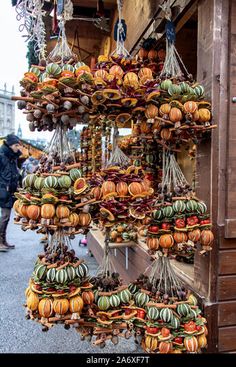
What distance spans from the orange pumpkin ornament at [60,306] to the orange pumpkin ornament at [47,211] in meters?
0.32

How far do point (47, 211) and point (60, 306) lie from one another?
Answer: 0.36m

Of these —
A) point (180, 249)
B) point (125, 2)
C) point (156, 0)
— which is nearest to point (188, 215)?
point (180, 249)

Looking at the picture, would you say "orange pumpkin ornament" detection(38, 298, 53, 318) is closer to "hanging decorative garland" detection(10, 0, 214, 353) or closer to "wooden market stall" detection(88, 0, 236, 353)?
"hanging decorative garland" detection(10, 0, 214, 353)

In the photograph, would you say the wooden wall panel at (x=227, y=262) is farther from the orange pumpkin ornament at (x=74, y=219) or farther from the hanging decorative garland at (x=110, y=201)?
the orange pumpkin ornament at (x=74, y=219)

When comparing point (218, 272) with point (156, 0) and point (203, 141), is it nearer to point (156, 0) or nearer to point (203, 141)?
point (203, 141)

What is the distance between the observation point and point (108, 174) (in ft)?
4.87

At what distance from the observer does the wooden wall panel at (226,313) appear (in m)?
1.62

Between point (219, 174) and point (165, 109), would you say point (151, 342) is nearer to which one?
point (219, 174)

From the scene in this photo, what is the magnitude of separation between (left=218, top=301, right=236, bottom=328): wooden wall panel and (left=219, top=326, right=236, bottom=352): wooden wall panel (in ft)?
0.10

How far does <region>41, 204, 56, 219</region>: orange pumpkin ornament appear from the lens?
1.21 meters

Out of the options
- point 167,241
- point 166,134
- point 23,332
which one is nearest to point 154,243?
point 167,241

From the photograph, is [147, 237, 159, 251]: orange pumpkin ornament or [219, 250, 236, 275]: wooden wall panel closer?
[147, 237, 159, 251]: orange pumpkin ornament

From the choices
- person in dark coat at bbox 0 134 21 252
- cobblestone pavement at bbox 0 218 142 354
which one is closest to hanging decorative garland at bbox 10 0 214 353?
cobblestone pavement at bbox 0 218 142 354
